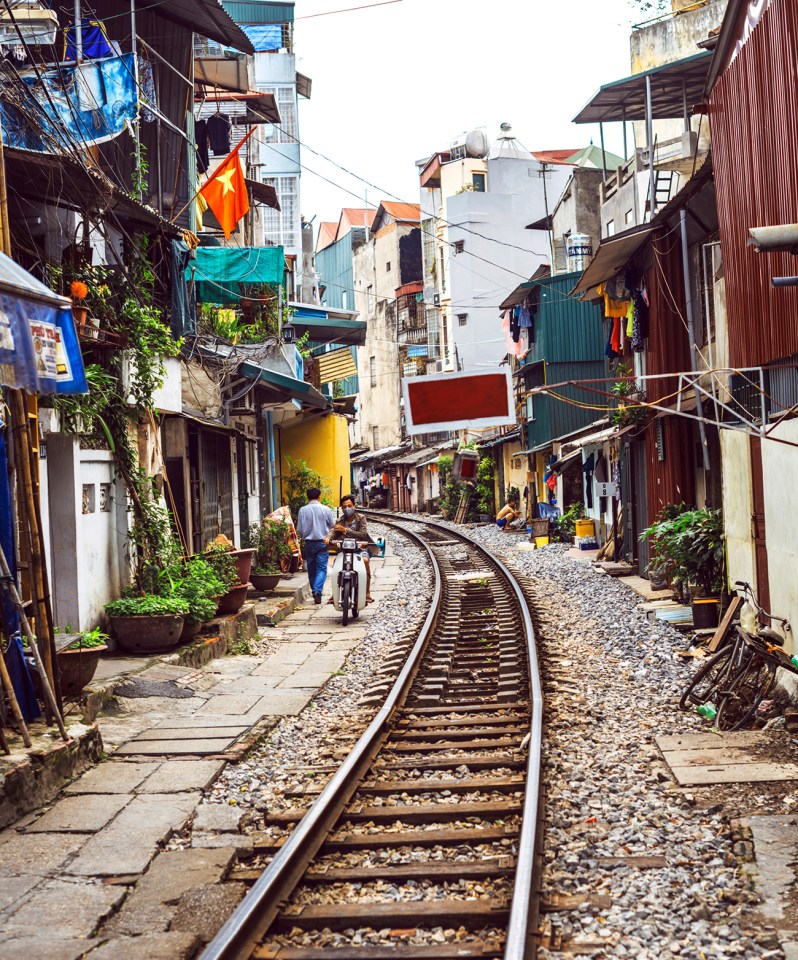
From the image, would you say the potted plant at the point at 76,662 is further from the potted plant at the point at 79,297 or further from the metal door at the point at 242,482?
the metal door at the point at 242,482

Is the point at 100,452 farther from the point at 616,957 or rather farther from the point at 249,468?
the point at 249,468

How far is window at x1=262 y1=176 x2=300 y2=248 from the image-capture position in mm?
36969

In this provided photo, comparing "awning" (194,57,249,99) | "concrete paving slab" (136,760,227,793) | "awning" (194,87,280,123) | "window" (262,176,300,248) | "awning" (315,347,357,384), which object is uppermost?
"window" (262,176,300,248)

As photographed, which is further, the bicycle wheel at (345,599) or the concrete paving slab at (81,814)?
the bicycle wheel at (345,599)

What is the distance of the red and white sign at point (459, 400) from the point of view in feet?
24.4

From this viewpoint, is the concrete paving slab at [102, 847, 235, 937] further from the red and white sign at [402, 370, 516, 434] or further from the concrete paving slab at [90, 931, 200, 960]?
the red and white sign at [402, 370, 516, 434]

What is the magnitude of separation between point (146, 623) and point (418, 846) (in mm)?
6305

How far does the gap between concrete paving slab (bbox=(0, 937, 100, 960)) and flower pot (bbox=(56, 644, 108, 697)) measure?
3.86 meters

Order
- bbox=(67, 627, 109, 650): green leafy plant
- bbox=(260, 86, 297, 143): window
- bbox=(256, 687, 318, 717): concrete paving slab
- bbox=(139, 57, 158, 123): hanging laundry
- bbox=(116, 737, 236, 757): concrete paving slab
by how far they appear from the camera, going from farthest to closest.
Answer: bbox=(260, 86, 297, 143): window < bbox=(139, 57, 158, 123): hanging laundry < bbox=(256, 687, 318, 717): concrete paving slab < bbox=(67, 627, 109, 650): green leafy plant < bbox=(116, 737, 236, 757): concrete paving slab

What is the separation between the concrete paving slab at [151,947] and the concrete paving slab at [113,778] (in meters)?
2.51

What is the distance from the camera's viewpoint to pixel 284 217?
37062 millimetres

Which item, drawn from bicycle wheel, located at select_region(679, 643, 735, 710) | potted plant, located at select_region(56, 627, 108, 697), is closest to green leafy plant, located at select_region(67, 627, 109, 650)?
potted plant, located at select_region(56, 627, 108, 697)

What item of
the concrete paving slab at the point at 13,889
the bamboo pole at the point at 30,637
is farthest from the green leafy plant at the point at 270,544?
the concrete paving slab at the point at 13,889

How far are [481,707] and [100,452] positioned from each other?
5.41 m
